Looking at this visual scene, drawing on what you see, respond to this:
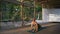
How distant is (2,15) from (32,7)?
1.33 ft

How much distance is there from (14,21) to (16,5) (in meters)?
0.21

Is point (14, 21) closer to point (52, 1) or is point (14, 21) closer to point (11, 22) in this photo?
point (11, 22)

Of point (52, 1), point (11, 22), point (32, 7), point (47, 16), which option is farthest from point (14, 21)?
point (52, 1)

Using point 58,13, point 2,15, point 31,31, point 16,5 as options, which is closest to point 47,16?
point 58,13

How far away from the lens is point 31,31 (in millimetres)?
1747

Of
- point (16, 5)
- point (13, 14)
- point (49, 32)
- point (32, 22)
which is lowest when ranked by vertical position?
point (49, 32)

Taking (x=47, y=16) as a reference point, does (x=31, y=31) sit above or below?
below

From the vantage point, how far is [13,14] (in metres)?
1.69

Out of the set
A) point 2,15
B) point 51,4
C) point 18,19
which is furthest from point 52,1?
point 2,15

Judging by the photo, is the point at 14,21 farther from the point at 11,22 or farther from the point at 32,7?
the point at 32,7

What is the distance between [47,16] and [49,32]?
8.2 inches

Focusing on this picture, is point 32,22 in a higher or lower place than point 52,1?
lower

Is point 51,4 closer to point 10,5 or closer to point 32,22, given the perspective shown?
point 32,22

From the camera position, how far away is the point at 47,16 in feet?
5.56
